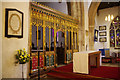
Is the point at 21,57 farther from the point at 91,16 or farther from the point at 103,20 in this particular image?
the point at 103,20

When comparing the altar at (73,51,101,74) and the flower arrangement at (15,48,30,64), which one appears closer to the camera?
the flower arrangement at (15,48,30,64)

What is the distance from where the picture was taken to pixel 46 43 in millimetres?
5355

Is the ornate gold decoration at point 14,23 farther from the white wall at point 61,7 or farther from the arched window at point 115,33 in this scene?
the arched window at point 115,33

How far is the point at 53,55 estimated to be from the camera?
5.55m

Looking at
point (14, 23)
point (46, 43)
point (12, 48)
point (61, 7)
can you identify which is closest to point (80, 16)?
point (61, 7)

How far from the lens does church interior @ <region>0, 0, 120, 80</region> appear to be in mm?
3338

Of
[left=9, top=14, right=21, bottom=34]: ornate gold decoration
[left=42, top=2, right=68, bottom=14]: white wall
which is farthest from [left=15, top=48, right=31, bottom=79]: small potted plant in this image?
[left=42, top=2, right=68, bottom=14]: white wall

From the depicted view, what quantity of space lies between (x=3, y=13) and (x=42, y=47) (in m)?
2.24

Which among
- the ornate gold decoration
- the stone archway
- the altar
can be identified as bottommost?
the altar

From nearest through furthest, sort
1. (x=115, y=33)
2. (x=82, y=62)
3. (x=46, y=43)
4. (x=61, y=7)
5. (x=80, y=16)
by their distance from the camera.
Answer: (x=82, y=62) → (x=46, y=43) → (x=80, y=16) → (x=61, y=7) → (x=115, y=33)

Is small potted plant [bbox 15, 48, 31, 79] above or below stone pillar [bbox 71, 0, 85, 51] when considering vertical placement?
below

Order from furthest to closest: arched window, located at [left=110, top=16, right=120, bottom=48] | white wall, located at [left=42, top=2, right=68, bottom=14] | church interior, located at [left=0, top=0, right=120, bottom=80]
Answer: arched window, located at [left=110, top=16, right=120, bottom=48] → white wall, located at [left=42, top=2, right=68, bottom=14] → church interior, located at [left=0, top=0, right=120, bottom=80]

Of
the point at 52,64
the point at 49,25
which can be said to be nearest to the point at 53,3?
the point at 49,25

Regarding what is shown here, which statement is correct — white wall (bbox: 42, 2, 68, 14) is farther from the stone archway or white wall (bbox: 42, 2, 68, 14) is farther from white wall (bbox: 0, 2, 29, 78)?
white wall (bbox: 0, 2, 29, 78)
